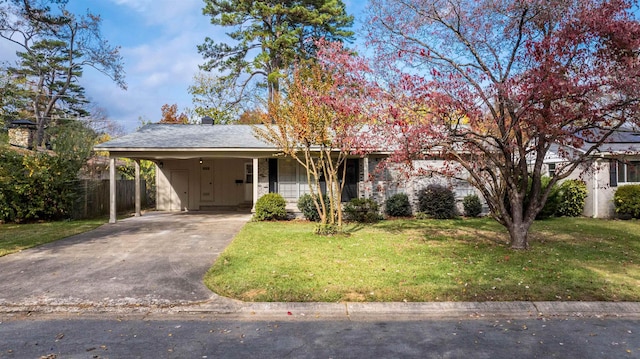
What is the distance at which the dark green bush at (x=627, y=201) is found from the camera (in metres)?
13.8

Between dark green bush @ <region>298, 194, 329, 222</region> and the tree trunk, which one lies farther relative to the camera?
dark green bush @ <region>298, 194, 329, 222</region>

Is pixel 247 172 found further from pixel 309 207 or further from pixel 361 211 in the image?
pixel 361 211

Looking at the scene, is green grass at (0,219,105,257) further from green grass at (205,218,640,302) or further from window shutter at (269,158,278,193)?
window shutter at (269,158,278,193)

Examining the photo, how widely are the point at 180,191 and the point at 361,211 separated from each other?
9.16 meters

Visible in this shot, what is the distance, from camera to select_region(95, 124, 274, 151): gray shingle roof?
13.9 metres

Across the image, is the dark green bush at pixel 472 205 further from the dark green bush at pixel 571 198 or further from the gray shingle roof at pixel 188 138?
the gray shingle roof at pixel 188 138

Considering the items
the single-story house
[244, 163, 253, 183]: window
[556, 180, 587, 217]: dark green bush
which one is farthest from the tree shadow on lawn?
[244, 163, 253, 183]: window

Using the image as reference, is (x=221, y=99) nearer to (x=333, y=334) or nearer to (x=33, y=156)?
(x=33, y=156)

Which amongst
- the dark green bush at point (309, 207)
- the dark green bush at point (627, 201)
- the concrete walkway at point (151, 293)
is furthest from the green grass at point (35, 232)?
the dark green bush at point (627, 201)

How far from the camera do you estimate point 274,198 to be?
14.0m

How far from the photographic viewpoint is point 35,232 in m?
11.3

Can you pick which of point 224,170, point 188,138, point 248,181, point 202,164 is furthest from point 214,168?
point 188,138

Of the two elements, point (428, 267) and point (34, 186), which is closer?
point (428, 267)

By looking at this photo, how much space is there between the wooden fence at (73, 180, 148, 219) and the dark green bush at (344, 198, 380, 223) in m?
9.51
